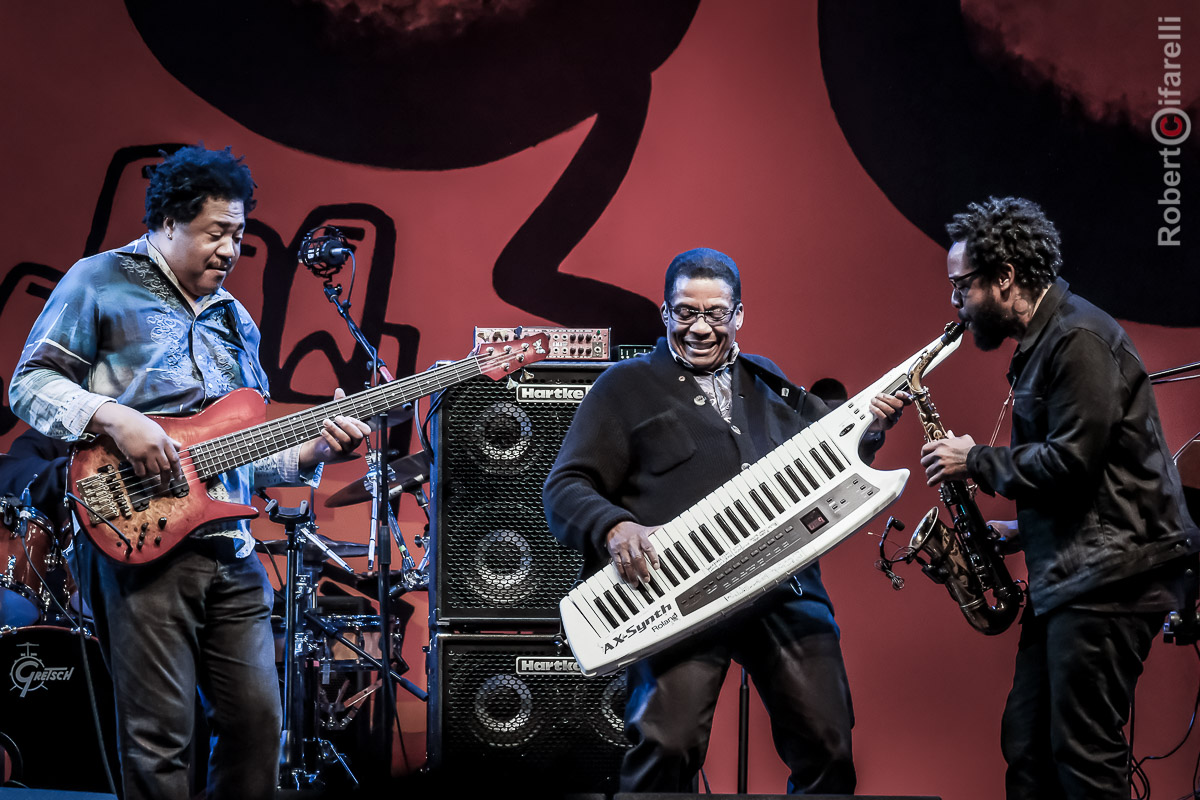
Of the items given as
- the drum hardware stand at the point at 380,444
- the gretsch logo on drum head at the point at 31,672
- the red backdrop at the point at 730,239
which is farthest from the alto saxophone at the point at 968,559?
the gretsch logo on drum head at the point at 31,672

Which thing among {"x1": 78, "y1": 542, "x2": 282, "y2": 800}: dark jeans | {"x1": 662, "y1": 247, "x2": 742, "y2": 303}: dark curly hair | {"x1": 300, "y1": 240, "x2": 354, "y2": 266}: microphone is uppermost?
{"x1": 300, "y1": 240, "x2": 354, "y2": 266}: microphone

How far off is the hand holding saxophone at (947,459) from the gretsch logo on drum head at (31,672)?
12.0 feet

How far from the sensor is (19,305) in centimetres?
527

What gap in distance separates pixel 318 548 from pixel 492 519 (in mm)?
1286

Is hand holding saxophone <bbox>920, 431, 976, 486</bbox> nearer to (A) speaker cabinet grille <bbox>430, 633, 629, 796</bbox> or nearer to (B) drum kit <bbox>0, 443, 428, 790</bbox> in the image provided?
(A) speaker cabinet grille <bbox>430, 633, 629, 796</bbox>

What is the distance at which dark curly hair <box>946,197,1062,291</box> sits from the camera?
11.7ft

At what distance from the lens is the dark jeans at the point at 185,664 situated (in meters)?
3.11

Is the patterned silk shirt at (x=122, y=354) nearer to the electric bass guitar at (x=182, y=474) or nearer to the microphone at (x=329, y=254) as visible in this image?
the electric bass guitar at (x=182, y=474)

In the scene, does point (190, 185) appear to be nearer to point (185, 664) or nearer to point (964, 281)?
point (185, 664)

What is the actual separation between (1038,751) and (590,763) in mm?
1497

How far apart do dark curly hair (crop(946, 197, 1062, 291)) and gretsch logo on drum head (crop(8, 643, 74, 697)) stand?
158 inches

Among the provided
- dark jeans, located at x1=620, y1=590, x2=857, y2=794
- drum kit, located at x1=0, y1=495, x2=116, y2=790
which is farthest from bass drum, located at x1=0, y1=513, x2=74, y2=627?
dark jeans, located at x1=620, y1=590, x2=857, y2=794

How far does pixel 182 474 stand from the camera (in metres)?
3.21

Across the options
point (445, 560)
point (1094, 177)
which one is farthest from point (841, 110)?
point (445, 560)
